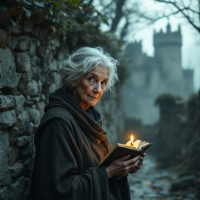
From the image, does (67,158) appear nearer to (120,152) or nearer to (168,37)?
(120,152)

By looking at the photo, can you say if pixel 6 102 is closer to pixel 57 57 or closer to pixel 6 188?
pixel 6 188

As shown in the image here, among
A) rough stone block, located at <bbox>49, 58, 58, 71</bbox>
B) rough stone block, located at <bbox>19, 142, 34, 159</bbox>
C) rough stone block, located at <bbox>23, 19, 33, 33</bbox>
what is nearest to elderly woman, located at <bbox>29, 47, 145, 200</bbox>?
rough stone block, located at <bbox>19, 142, 34, 159</bbox>

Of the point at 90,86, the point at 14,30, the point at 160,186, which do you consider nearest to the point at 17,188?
the point at 90,86

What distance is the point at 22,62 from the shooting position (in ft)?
5.93

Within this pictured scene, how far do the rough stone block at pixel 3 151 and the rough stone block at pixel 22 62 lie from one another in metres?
0.54

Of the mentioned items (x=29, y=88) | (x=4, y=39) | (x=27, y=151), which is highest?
(x=4, y=39)

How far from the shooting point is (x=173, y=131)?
8.66 m

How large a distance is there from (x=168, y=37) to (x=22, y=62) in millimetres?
28200

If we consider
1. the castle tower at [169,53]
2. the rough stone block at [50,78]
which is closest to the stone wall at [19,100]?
the rough stone block at [50,78]

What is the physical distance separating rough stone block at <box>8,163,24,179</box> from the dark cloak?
0.25 metres

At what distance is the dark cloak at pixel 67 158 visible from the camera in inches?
51.1

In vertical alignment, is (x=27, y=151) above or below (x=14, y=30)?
below

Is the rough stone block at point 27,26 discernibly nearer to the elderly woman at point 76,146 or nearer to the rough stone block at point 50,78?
the elderly woman at point 76,146

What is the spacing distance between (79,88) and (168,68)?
94.9 ft
